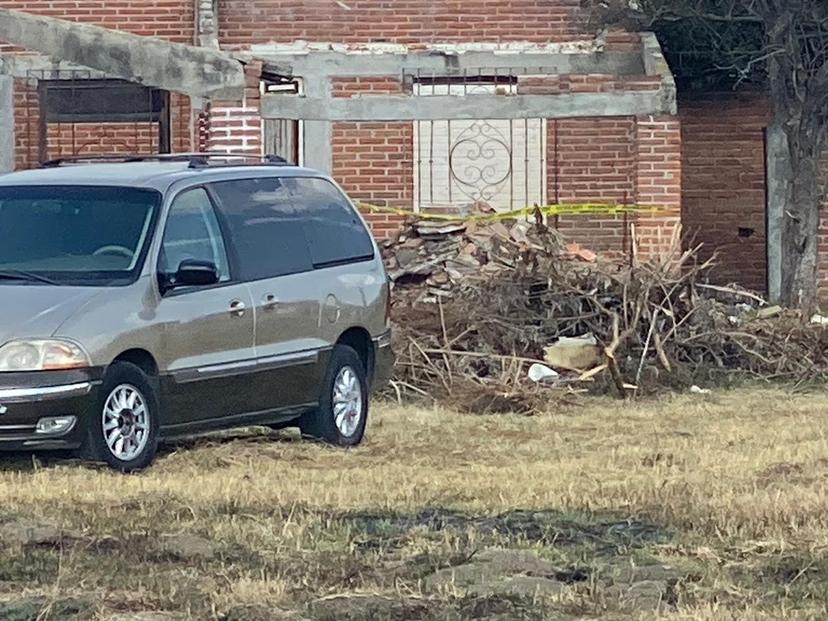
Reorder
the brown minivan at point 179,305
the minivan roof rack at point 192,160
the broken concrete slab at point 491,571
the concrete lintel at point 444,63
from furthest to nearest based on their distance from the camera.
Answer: the concrete lintel at point 444,63 → the minivan roof rack at point 192,160 → the brown minivan at point 179,305 → the broken concrete slab at point 491,571

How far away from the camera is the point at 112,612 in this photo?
6613 mm

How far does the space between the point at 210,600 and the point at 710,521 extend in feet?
8.62

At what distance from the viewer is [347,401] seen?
1212 cm

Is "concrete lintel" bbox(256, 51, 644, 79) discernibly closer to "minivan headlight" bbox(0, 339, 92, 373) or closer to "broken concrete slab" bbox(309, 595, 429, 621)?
"minivan headlight" bbox(0, 339, 92, 373)

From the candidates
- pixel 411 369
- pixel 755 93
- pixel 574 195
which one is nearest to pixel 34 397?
pixel 411 369

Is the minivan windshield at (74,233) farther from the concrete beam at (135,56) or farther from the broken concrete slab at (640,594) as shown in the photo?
the broken concrete slab at (640,594)

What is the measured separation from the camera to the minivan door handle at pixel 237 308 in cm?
1100

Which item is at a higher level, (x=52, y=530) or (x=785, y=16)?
(x=785, y=16)

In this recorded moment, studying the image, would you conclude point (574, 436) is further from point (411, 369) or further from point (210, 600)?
point (210, 600)

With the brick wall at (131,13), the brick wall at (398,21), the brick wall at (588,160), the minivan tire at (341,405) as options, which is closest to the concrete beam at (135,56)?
the minivan tire at (341,405)

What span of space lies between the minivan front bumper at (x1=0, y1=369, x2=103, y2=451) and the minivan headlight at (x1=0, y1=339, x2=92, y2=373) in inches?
1.3

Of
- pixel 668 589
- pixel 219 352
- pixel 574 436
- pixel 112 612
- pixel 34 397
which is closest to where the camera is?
pixel 112 612

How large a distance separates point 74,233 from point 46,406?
1.34 m

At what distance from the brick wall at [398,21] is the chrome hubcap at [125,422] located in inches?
477
